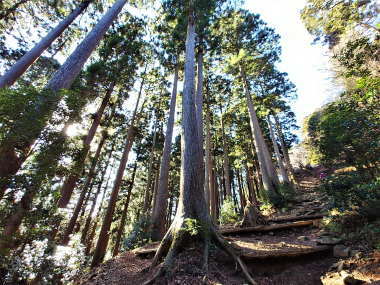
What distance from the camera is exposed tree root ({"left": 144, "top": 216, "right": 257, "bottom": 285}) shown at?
11.6 ft

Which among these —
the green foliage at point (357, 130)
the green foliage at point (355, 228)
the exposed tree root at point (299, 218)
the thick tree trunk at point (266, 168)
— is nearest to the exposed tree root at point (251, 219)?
the exposed tree root at point (299, 218)

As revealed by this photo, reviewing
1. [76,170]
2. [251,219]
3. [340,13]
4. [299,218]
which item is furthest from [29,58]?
[340,13]

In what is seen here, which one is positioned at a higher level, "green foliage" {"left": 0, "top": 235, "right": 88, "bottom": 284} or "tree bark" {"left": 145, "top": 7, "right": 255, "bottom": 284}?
"tree bark" {"left": 145, "top": 7, "right": 255, "bottom": 284}

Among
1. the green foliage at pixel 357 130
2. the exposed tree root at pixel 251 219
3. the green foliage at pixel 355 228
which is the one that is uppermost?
the green foliage at pixel 357 130

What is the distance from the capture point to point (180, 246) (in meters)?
3.95

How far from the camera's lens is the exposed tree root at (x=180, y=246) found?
3.53m

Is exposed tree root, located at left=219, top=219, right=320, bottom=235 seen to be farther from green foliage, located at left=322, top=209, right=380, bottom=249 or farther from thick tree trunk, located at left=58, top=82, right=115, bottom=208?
thick tree trunk, located at left=58, top=82, right=115, bottom=208

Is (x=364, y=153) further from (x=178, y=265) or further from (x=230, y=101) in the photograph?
(x=230, y=101)

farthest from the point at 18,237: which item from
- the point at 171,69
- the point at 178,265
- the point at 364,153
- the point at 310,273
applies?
the point at 171,69

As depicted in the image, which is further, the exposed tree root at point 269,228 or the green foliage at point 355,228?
the exposed tree root at point 269,228

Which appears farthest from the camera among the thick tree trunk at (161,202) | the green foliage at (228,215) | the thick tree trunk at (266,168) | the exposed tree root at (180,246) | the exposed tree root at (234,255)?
the green foliage at (228,215)

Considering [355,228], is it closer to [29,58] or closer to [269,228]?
[269,228]

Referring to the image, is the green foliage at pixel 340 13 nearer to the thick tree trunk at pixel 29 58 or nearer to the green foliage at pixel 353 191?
the green foliage at pixel 353 191

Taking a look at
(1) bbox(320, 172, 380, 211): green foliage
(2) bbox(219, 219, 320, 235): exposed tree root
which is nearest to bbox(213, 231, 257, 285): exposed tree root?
(2) bbox(219, 219, 320, 235): exposed tree root
